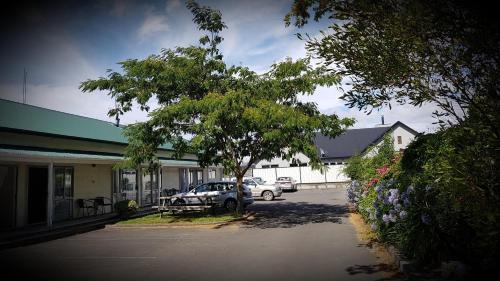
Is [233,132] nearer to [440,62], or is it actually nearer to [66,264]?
[66,264]

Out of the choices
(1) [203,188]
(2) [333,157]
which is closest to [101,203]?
(1) [203,188]

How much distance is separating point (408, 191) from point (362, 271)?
1.90 meters

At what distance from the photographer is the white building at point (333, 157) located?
4512 cm

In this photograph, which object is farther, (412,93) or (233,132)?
(233,132)

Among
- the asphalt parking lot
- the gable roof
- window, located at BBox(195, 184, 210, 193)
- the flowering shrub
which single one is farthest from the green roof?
the gable roof

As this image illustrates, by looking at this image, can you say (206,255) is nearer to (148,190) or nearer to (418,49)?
(418,49)

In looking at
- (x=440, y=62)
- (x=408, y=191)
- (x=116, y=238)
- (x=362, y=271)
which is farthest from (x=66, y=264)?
(x=440, y=62)

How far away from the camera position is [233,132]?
16.5 meters

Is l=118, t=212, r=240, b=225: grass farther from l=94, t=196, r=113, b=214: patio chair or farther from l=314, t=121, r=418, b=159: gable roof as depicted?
l=314, t=121, r=418, b=159: gable roof

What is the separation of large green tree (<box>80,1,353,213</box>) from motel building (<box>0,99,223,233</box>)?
2.37 metres

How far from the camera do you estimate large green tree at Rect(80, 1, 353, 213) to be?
14.7 m

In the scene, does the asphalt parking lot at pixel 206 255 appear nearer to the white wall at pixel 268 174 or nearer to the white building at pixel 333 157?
the white building at pixel 333 157

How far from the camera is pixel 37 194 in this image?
16141 millimetres

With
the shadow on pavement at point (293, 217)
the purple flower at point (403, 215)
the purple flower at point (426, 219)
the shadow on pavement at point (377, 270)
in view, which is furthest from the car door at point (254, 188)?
the purple flower at point (426, 219)
